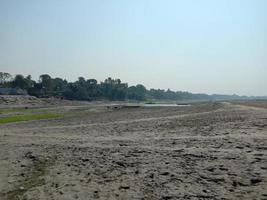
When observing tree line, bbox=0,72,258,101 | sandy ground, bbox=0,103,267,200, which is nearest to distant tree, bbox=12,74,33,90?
tree line, bbox=0,72,258,101

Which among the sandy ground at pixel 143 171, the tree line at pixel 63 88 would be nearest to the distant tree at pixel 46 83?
the tree line at pixel 63 88

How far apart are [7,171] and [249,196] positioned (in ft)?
29.8

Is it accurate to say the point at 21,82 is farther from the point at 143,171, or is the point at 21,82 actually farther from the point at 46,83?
the point at 143,171

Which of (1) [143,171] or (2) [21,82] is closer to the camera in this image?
(1) [143,171]

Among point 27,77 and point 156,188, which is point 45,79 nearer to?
point 27,77

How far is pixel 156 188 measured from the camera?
1043cm

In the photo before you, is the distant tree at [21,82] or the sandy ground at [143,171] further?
the distant tree at [21,82]

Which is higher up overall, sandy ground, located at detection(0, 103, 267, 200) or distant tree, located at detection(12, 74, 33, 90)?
distant tree, located at detection(12, 74, 33, 90)

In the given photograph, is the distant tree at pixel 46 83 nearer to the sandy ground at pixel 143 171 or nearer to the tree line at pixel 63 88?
the tree line at pixel 63 88

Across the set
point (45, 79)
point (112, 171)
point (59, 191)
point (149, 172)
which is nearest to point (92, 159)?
point (112, 171)

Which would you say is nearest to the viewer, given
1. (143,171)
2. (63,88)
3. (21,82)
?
(143,171)

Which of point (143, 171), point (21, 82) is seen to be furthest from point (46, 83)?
point (143, 171)

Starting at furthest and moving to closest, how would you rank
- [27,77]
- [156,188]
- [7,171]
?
[27,77] → [7,171] → [156,188]

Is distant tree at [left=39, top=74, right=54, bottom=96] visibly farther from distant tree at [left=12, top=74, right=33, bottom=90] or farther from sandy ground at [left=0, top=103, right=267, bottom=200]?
sandy ground at [left=0, top=103, right=267, bottom=200]
